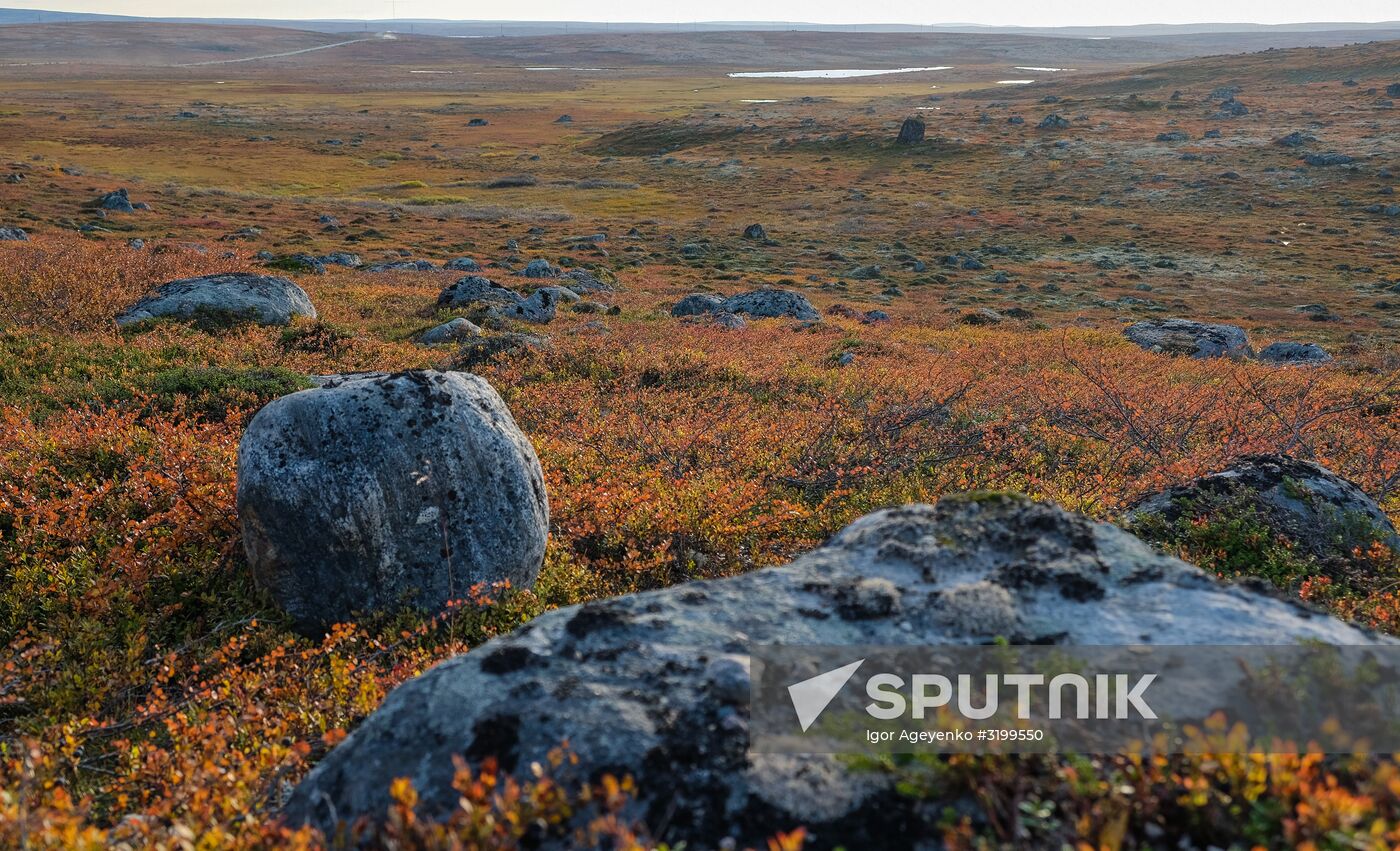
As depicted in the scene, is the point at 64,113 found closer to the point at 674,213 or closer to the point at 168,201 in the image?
the point at 168,201

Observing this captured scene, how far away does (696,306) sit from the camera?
110 feet

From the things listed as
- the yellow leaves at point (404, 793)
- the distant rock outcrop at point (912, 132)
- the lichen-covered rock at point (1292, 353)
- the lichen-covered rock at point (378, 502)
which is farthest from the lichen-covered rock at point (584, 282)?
the distant rock outcrop at point (912, 132)

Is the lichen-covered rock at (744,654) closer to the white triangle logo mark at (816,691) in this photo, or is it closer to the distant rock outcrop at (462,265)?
the white triangle logo mark at (816,691)

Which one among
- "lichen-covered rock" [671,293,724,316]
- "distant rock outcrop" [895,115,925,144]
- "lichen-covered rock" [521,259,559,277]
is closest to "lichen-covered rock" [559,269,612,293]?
"lichen-covered rock" [521,259,559,277]

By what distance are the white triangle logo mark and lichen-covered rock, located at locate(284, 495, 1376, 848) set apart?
21cm

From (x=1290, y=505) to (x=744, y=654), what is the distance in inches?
314

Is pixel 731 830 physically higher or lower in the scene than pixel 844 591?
lower

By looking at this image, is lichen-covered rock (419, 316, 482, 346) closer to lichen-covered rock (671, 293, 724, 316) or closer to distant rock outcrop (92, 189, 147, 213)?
lichen-covered rock (671, 293, 724, 316)

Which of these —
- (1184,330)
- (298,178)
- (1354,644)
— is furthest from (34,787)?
(298,178)

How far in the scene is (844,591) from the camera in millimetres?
4105

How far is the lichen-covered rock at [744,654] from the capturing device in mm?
2986

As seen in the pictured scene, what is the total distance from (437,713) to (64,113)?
173m

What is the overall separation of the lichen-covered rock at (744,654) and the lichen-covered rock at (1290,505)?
538 cm

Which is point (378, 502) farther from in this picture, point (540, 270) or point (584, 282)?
point (540, 270)
